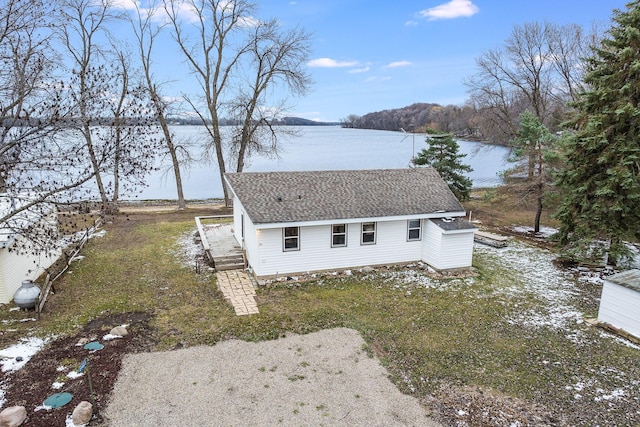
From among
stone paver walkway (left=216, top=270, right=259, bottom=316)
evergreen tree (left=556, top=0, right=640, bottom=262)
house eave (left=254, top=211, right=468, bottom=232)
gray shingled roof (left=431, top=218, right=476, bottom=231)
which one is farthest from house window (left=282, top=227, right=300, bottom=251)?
evergreen tree (left=556, top=0, right=640, bottom=262)

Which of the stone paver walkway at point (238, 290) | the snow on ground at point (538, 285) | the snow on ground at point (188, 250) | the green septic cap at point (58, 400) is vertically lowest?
the snow on ground at point (538, 285)

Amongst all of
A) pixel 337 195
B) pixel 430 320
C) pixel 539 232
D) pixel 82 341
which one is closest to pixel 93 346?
pixel 82 341

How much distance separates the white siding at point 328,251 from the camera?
14359mm

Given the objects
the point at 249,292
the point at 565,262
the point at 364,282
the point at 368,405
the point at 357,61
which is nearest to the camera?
the point at 368,405

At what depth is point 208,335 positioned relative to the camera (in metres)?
10.7

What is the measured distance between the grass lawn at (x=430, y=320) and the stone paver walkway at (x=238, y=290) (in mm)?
270

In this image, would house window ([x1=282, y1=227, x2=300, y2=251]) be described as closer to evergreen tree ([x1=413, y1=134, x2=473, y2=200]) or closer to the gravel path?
the gravel path

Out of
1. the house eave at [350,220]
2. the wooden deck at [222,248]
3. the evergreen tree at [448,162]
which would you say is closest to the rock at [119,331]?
the house eave at [350,220]

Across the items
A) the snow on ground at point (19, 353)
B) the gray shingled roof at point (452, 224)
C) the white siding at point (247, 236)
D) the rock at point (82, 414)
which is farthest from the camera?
the gray shingled roof at point (452, 224)

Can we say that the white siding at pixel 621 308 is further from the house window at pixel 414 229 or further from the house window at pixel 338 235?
the house window at pixel 338 235

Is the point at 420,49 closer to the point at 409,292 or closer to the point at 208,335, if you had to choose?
the point at 409,292

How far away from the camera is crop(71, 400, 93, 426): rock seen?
7262 millimetres

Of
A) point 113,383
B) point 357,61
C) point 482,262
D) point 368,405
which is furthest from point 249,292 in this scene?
point 357,61

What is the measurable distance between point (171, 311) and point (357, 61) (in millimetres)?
35106
